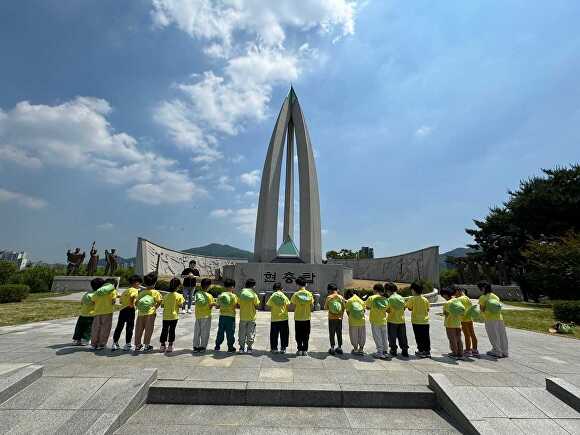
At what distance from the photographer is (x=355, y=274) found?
32.3 m

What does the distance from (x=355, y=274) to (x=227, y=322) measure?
Answer: 2892 cm

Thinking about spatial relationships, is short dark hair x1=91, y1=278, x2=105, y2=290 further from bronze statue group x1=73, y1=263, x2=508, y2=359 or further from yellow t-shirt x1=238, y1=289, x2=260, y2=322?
yellow t-shirt x1=238, y1=289, x2=260, y2=322

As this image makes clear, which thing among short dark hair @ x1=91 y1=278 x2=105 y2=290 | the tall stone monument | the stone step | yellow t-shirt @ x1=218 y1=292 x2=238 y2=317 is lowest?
the stone step

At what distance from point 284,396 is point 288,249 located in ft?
61.4

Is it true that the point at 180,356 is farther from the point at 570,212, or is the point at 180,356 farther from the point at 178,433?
the point at 570,212

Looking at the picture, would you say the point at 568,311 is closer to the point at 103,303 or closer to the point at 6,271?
the point at 103,303

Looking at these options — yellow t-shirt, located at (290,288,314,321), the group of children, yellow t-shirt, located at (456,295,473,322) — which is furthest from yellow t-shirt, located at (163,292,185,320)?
yellow t-shirt, located at (456,295,473,322)

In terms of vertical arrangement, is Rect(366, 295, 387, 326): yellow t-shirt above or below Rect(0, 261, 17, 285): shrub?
below

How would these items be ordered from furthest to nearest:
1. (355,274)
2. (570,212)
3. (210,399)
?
1. (355,274)
2. (570,212)
3. (210,399)

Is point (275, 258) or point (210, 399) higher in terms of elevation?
point (275, 258)

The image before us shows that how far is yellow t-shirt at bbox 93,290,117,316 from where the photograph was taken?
16.5 feet

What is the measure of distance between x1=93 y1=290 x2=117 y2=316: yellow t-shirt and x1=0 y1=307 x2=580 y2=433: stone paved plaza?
2.17 ft

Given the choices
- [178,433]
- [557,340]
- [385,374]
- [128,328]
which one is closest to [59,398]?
[178,433]

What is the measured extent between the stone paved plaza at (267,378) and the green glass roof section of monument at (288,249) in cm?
1521
